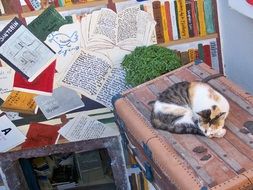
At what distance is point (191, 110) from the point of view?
1.33 metres

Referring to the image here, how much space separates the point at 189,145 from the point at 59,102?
2.36 ft

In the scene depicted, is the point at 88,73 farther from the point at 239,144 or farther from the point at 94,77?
the point at 239,144

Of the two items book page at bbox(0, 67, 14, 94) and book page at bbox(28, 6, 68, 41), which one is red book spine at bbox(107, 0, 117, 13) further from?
book page at bbox(0, 67, 14, 94)

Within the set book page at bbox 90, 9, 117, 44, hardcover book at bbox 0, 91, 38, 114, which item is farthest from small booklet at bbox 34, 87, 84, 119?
book page at bbox 90, 9, 117, 44

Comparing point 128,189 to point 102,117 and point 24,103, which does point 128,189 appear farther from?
point 24,103

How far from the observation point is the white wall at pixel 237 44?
1.55 m

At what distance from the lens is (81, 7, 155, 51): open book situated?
5.51 ft

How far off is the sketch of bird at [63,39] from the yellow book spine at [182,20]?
0.39 metres

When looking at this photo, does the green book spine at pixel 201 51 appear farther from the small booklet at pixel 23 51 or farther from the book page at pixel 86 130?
the small booklet at pixel 23 51

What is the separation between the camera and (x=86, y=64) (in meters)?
1.75

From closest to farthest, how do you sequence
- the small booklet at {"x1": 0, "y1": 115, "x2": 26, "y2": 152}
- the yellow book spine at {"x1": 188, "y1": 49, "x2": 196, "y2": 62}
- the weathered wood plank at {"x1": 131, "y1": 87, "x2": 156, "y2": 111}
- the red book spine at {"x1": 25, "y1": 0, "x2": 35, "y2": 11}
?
the weathered wood plank at {"x1": 131, "y1": 87, "x2": 156, "y2": 111}, the red book spine at {"x1": 25, "y1": 0, "x2": 35, "y2": 11}, the yellow book spine at {"x1": 188, "y1": 49, "x2": 196, "y2": 62}, the small booklet at {"x1": 0, "y1": 115, "x2": 26, "y2": 152}

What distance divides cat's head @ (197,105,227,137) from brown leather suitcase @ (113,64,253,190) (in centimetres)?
2

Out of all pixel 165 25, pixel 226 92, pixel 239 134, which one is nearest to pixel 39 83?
pixel 165 25

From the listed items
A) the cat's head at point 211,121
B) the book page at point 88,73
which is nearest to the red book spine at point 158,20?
the book page at point 88,73
